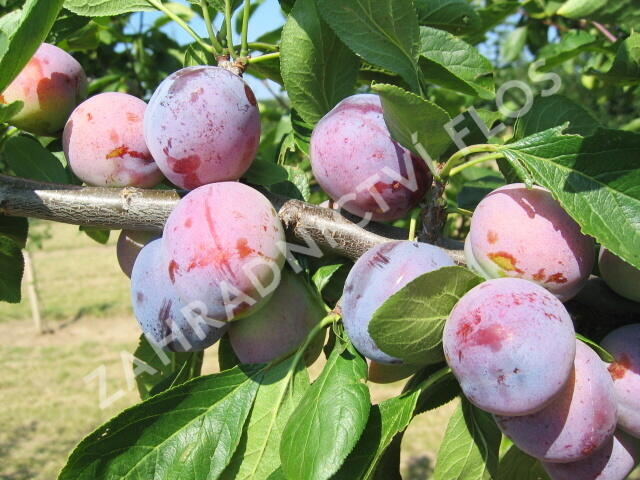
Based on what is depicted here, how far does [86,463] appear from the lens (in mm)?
722

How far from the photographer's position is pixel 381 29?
0.73m

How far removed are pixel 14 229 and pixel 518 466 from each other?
0.82 m

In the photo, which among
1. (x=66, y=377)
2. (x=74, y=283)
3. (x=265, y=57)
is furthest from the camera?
(x=74, y=283)

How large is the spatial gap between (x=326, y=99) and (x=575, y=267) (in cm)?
39

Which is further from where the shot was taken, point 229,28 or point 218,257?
point 229,28

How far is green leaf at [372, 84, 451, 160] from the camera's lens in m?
0.61

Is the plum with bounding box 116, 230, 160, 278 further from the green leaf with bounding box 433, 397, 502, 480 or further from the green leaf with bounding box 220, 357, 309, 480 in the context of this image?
the green leaf with bounding box 433, 397, 502, 480

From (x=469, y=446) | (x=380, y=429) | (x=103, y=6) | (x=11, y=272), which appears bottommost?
(x=469, y=446)

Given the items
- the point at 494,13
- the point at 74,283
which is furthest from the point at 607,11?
the point at 74,283

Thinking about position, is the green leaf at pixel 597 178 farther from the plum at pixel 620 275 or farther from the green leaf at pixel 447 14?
the green leaf at pixel 447 14

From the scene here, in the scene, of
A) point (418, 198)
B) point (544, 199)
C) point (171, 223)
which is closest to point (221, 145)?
point (171, 223)

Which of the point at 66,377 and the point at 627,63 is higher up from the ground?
the point at 627,63

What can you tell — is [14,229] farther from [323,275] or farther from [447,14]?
[447,14]

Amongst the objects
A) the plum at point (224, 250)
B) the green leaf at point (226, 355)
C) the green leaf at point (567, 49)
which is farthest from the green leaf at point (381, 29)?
the green leaf at point (567, 49)
